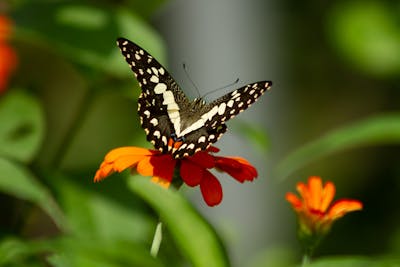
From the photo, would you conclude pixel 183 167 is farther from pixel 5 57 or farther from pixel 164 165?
pixel 5 57

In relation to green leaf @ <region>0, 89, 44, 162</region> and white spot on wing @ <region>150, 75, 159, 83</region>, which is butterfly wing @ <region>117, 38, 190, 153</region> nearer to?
white spot on wing @ <region>150, 75, 159, 83</region>

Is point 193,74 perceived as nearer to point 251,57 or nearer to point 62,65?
point 251,57

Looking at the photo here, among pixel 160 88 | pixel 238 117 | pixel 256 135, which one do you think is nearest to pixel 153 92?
pixel 160 88

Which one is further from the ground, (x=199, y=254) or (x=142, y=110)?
(x=142, y=110)

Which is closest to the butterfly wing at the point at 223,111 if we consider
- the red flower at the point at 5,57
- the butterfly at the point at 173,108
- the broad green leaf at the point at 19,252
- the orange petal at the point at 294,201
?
the butterfly at the point at 173,108

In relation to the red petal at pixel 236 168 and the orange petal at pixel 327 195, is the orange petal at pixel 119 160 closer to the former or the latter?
the red petal at pixel 236 168

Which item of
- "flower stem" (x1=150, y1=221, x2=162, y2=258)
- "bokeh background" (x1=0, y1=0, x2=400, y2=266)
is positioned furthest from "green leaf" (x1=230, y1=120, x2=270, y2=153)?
"flower stem" (x1=150, y1=221, x2=162, y2=258)

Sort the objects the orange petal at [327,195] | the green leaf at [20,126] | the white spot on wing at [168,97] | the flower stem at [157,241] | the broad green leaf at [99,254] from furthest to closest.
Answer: the green leaf at [20,126]
the white spot on wing at [168,97]
the orange petal at [327,195]
the flower stem at [157,241]
the broad green leaf at [99,254]

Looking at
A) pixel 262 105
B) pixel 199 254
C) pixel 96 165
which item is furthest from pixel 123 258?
pixel 262 105
